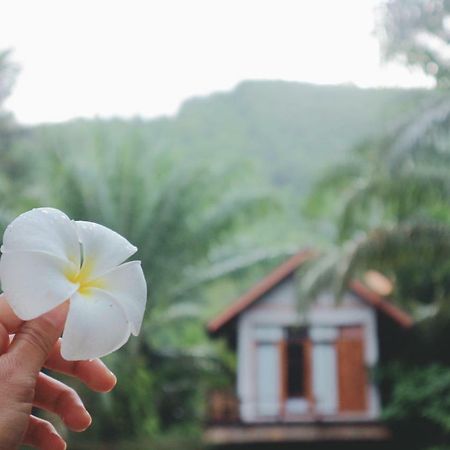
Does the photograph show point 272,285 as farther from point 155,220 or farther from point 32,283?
point 32,283

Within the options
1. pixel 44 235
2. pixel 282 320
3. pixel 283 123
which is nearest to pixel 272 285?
pixel 282 320

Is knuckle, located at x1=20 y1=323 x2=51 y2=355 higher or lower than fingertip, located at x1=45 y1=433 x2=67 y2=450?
higher

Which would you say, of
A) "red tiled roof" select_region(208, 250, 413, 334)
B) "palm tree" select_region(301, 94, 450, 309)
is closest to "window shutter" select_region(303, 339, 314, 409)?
"red tiled roof" select_region(208, 250, 413, 334)

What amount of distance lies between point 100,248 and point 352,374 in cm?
815

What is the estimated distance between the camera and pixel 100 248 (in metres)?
0.69

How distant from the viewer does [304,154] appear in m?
12.9

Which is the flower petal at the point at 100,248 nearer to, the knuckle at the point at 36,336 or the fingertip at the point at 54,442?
the knuckle at the point at 36,336

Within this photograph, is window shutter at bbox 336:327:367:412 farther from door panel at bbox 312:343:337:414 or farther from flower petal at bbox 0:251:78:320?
flower petal at bbox 0:251:78:320

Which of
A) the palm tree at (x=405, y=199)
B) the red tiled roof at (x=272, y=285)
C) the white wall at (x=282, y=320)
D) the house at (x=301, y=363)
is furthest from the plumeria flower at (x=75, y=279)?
the white wall at (x=282, y=320)

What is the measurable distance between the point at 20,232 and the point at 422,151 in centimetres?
521

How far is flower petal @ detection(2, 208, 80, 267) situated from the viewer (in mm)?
643

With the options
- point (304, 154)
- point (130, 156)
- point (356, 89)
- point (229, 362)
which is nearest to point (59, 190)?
point (130, 156)

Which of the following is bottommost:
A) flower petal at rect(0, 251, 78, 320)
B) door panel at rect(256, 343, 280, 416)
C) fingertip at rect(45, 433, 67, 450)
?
fingertip at rect(45, 433, 67, 450)

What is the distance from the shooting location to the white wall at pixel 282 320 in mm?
8560
